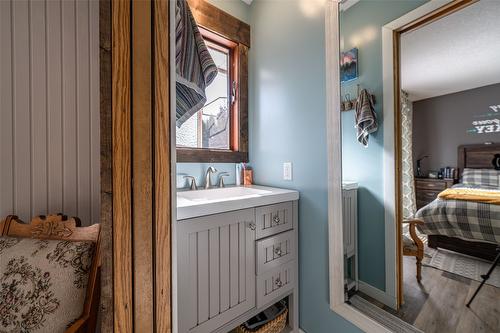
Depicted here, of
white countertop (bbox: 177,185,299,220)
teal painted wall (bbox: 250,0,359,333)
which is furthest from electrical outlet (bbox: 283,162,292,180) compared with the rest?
white countertop (bbox: 177,185,299,220)

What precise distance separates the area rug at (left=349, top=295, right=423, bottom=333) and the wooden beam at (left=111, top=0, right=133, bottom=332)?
1164 millimetres

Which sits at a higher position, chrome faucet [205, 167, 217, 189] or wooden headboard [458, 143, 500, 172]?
wooden headboard [458, 143, 500, 172]

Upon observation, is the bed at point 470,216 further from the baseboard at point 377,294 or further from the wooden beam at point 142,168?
the wooden beam at point 142,168

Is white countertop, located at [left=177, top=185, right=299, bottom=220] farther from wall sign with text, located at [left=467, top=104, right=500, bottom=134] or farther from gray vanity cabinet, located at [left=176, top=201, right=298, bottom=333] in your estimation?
wall sign with text, located at [left=467, top=104, right=500, bottom=134]

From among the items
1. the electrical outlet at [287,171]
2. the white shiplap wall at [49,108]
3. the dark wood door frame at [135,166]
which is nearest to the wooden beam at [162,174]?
the dark wood door frame at [135,166]

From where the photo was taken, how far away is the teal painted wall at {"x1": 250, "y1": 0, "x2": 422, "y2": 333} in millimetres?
1200

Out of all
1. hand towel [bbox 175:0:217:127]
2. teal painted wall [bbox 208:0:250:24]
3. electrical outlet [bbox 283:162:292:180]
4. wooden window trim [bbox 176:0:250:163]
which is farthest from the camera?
teal painted wall [bbox 208:0:250:24]

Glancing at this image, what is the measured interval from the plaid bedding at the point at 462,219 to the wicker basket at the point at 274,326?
0.97 metres

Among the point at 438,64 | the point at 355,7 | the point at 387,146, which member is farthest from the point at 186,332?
the point at 355,7

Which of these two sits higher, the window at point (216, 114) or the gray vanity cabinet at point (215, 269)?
the window at point (216, 114)

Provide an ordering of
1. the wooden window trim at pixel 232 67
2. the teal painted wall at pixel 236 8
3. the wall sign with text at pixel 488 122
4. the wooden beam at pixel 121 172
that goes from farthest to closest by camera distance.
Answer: the teal painted wall at pixel 236 8 → the wooden window trim at pixel 232 67 → the wall sign with text at pixel 488 122 → the wooden beam at pixel 121 172

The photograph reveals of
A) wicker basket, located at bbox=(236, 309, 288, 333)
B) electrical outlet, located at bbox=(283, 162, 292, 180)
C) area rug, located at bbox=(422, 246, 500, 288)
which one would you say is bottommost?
A: wicker basket, located at bbox=(236, 309, 288, 333)

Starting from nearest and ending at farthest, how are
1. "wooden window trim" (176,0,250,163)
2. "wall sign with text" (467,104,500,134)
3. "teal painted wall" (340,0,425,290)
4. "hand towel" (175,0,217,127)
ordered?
"wall sign with text" (467,104,500,134) < "hand towel" (175,0,217,127) < "teal painted wall" (340,0,425,290) < "wooden window trim" (176,0,250,163)

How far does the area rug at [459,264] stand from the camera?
34.9 inches
